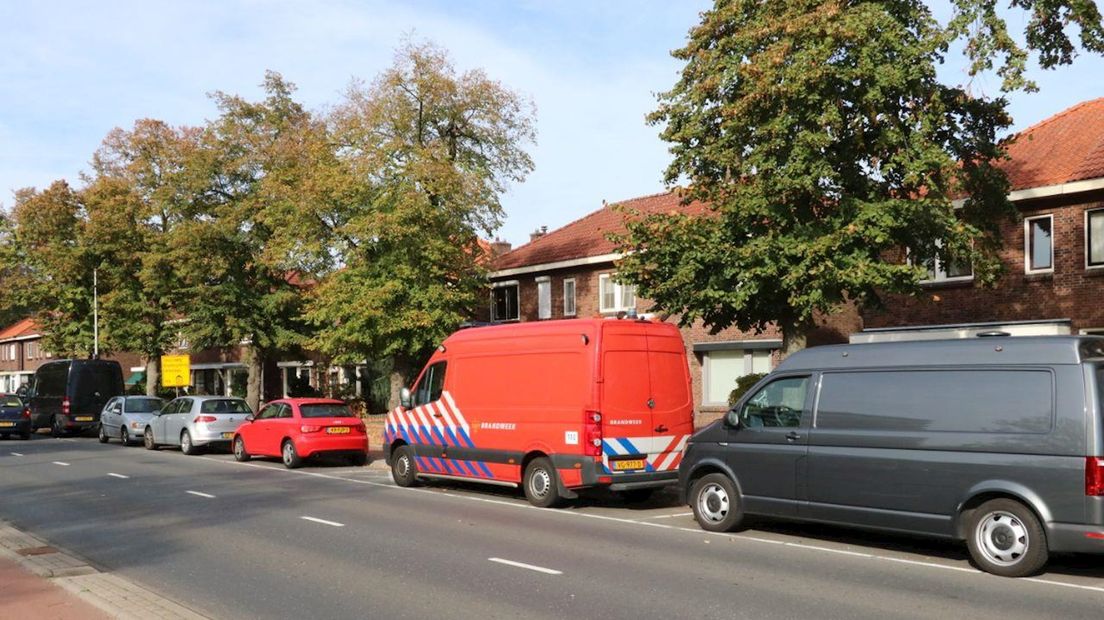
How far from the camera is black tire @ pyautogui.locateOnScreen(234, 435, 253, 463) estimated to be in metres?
21.9

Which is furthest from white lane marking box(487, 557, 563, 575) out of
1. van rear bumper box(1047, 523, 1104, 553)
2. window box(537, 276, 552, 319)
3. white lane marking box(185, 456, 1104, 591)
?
window box(537, 276, 552, 319)

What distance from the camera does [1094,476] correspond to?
26.7 ft

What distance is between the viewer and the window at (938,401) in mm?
8781

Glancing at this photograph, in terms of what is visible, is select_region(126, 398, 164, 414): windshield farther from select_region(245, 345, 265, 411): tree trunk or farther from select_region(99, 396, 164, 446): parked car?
select_region(245, 345, 265, 411): tree trunk

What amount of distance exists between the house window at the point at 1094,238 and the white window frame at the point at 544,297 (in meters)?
17.8

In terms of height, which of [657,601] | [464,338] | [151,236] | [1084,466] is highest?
[151,236]

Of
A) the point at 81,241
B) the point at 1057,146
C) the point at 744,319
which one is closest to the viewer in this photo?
the point at 744,319

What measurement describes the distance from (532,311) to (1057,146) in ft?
59.3

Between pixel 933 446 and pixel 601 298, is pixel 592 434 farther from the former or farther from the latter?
pixel 601 298

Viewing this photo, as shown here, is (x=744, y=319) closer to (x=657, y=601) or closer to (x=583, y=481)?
(x=583, y=481)

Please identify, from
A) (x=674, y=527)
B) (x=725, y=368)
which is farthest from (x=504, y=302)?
(x=674, y=527)

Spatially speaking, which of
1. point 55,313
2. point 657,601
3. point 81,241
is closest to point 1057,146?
point 657,601

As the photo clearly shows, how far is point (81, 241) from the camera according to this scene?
4369 centimetres

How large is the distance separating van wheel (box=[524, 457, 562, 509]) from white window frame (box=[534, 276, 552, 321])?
20116 mm
